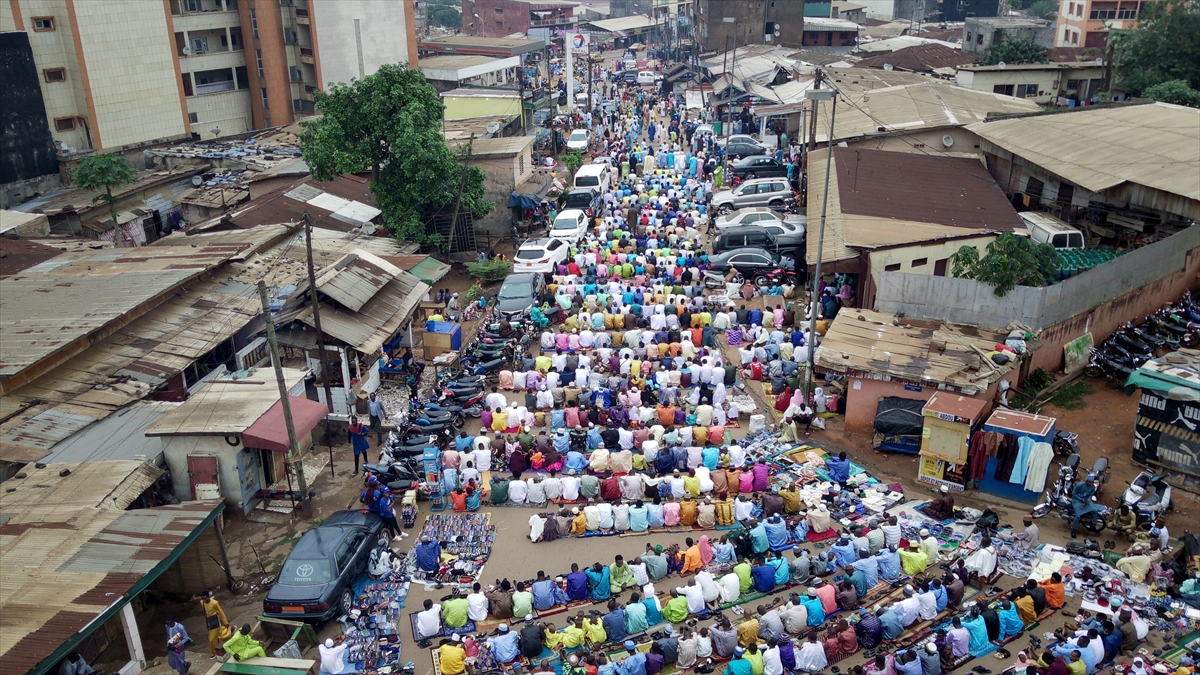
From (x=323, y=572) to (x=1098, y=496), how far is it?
13.5 metres

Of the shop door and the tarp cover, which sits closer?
the shop door

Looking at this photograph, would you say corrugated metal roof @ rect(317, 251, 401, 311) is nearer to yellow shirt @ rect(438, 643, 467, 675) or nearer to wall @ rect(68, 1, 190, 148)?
yellow shirt @ rect(438, 643, 467, 675)

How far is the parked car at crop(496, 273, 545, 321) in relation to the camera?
24.6m

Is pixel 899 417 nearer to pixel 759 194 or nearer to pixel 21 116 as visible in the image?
pixel 759 194

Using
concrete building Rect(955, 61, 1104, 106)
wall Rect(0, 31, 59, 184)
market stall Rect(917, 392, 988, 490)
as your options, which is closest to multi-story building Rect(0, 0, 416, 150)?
wall Rect(0, 31, 59, 184)

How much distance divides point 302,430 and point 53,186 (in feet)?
87.2

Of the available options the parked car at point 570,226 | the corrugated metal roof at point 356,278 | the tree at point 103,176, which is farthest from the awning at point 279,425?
the tree at point 103,176

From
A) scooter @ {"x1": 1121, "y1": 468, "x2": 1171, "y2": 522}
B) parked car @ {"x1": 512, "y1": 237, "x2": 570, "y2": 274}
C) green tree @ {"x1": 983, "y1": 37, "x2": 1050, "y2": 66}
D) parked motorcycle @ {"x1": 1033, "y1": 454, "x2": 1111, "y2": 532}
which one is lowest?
parked motorcycle @ {"x1": 1033, "y1": 454, "x2": 1111, "y2": 532}

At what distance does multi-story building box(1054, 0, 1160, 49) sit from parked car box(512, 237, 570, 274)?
53.5 m

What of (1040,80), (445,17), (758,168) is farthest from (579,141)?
(445,17)

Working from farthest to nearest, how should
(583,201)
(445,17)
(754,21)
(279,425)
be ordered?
(445,17)
(754,21)
(583,201)
(279,425)

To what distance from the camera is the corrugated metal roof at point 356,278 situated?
20.6m

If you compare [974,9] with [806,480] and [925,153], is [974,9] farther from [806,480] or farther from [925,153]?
[806,480]

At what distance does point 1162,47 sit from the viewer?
4412 centimetres
